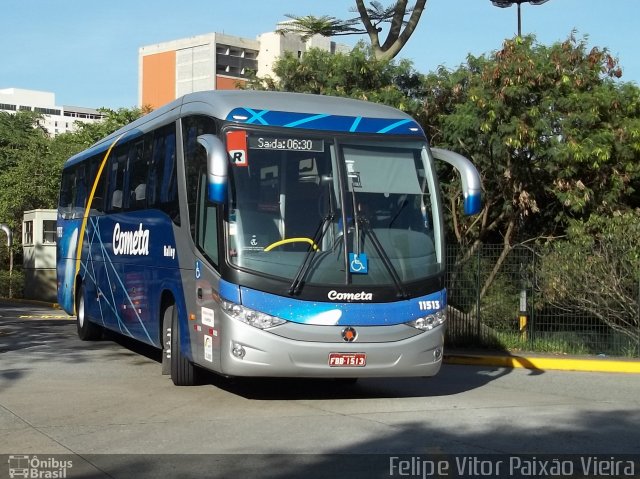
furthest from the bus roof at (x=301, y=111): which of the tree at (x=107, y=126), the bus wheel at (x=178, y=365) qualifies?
the tree at (x=107, y=126)

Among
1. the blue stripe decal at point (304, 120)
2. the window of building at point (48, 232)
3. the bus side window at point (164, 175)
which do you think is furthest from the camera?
the window of building at point (48, 232)

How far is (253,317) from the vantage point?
31.9 feet

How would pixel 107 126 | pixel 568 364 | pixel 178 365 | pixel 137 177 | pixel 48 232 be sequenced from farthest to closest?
pixel 107 126 < pixel 48 232 < pixel 568 364 < pixel 137 177 < pixel 178 365

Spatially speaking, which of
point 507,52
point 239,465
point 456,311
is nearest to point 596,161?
point 507,52

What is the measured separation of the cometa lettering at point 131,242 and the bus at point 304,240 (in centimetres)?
136

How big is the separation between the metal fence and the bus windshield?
20.2 ft

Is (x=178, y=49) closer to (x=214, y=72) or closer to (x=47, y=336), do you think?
(x=214, y=72)

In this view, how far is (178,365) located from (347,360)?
8.42 ft

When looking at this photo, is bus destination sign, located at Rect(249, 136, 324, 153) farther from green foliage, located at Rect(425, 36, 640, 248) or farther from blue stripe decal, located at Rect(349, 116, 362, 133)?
green foliage, located at Rect(425, 36, 640, 248)

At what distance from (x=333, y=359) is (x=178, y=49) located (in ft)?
302

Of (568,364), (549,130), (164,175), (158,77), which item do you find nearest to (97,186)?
(164,175)

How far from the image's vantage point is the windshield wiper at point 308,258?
9.75m

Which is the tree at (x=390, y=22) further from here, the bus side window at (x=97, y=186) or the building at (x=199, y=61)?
the building at (x=199, y=61)

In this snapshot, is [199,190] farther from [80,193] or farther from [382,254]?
[80,193]
